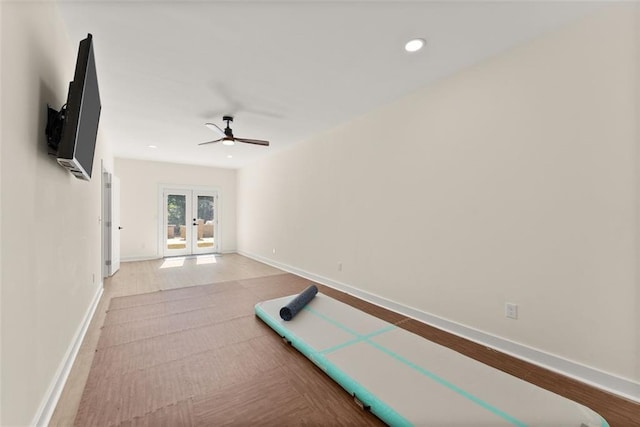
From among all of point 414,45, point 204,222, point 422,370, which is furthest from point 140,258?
point 414,45

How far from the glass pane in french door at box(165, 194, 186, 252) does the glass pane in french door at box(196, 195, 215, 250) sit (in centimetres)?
36

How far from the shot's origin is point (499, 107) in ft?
7.87

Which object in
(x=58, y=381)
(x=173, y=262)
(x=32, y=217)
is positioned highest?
(x=32, y=217)

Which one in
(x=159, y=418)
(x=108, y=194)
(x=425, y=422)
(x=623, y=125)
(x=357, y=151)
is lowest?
(x=159, y=418)

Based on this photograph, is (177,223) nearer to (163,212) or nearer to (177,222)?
(177,222)

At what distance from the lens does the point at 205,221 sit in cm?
789

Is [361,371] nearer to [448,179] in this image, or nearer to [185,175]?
[448,179]

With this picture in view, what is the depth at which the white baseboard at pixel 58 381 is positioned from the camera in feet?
4.86

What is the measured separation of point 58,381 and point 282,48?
121 inches

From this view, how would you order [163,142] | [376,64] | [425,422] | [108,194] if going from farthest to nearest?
[163,142] < [108,194] < [376,64] < [425,422]

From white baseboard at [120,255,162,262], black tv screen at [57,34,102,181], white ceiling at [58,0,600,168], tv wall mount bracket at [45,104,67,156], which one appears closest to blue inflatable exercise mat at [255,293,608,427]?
black tv screen at [57,34,102,181]

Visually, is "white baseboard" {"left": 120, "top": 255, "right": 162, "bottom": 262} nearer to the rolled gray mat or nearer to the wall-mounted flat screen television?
the rolled gray mat

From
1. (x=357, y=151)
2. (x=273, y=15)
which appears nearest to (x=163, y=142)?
(x=357, y=151)

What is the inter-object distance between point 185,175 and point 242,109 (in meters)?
4.76
